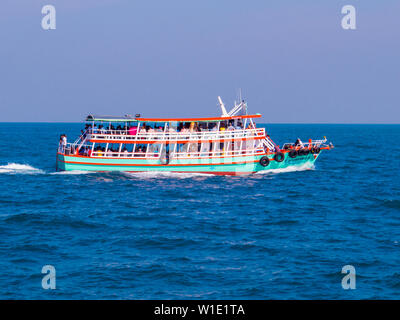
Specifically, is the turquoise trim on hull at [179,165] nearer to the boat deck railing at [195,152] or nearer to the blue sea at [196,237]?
the boat deck railing at [195,152]

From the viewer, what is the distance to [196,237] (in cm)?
2525

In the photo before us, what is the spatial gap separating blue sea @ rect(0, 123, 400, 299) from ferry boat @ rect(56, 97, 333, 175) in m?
1.38

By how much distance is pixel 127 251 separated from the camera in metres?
22.6

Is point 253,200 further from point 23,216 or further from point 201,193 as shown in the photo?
point 23,216

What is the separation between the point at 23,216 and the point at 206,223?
1097 cm

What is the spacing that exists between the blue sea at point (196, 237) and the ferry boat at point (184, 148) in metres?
1.38

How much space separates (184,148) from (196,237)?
71.9 feet

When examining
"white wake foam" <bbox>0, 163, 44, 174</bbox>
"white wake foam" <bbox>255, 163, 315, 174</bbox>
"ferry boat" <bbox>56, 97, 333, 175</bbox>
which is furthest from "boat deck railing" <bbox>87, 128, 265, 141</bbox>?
"white wake foam" <bbox>0, 163, 44, 174</bbox>

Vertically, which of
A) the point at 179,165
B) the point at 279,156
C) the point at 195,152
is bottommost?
the point at 179,165

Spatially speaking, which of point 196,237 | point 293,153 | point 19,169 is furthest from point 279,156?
point 19,169

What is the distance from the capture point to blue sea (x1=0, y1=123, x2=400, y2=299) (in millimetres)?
18297

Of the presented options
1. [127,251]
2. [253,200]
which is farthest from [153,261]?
[253,200]

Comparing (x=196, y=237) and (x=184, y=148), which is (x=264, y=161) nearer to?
(x=184, y=148)
